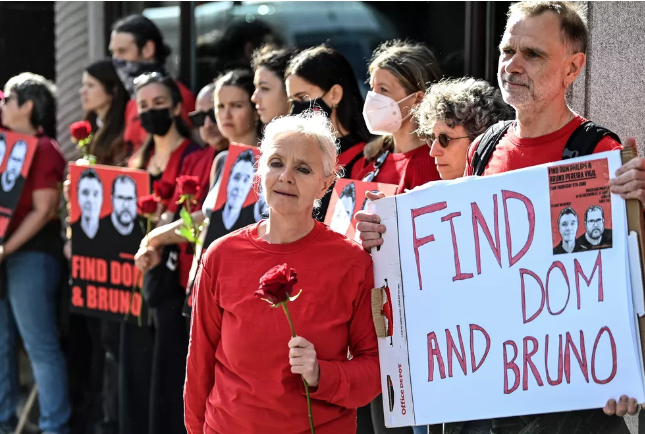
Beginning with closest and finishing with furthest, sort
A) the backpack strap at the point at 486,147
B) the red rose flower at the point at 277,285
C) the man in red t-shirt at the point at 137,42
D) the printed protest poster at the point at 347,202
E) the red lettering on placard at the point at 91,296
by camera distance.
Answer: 1. the red rose flower at the point at 277,285
2. the backpack strap at the point at 486,147
3. the printed protest poster at the point at 347,202
4. the red lettering on placard at the point at 91,296
5. the man in red t-shirt at the point at 137,42

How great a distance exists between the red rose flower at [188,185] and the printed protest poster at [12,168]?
1587mm

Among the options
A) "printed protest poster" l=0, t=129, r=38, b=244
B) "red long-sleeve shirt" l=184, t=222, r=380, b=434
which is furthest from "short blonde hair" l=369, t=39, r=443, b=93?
"printed protest poster" l=0, t=129, r=38, b=244

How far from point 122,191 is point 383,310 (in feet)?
9.95

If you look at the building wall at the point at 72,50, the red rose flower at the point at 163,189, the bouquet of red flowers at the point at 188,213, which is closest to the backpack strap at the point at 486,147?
the bouquet of red flowers at the point at 188,213

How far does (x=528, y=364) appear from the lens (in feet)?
9.97

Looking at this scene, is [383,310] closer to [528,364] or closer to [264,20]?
[528,364]

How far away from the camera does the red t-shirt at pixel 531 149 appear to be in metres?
3.17

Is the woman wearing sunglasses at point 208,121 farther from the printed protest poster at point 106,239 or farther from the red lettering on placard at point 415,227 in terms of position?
the red lettering on placard at point 415,227

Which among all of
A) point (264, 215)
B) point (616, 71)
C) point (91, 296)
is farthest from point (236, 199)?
point (616, 71)

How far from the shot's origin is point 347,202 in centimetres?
427

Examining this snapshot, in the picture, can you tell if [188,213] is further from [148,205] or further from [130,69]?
[130,69]

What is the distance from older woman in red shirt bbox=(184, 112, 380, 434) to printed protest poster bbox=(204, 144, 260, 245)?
1673mm

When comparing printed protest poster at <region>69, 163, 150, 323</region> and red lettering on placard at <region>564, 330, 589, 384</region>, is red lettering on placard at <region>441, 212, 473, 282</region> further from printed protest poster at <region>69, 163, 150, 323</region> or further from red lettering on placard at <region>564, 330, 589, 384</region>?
printed protest poster at <region>69, 163, 150, 323</region>

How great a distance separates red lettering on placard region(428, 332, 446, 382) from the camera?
3189 mm
